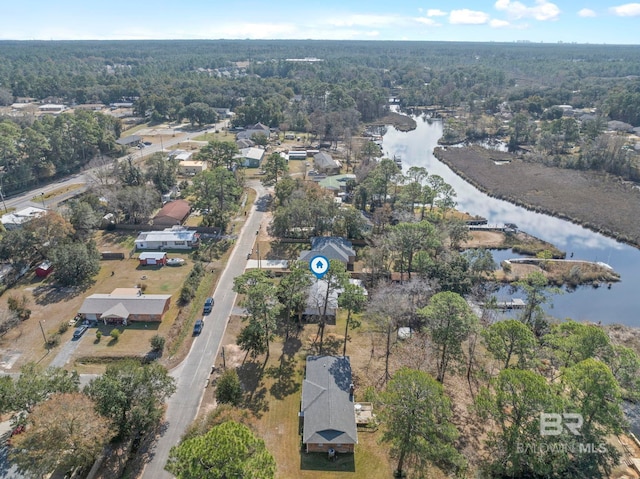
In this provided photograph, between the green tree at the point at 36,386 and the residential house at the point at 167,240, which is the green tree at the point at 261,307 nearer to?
the green tree at the point at 36,386

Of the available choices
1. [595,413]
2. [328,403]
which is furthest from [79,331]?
[595,413]

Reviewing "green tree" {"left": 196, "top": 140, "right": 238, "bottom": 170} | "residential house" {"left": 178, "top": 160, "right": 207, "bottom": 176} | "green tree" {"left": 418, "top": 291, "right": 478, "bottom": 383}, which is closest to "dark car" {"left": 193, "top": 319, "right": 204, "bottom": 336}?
"green tree" {"left": 418, "top": 291, "right": 478, "bottom": 383}

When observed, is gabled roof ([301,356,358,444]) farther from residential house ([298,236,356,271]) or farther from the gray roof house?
residential house ([298,236,356,271])

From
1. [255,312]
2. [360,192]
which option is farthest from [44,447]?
[360,192]

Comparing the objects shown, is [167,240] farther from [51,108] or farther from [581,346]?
[51,108]

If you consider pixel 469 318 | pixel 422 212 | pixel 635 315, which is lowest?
pixel 635 315

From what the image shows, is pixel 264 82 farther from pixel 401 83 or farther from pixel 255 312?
pixel 255 312
